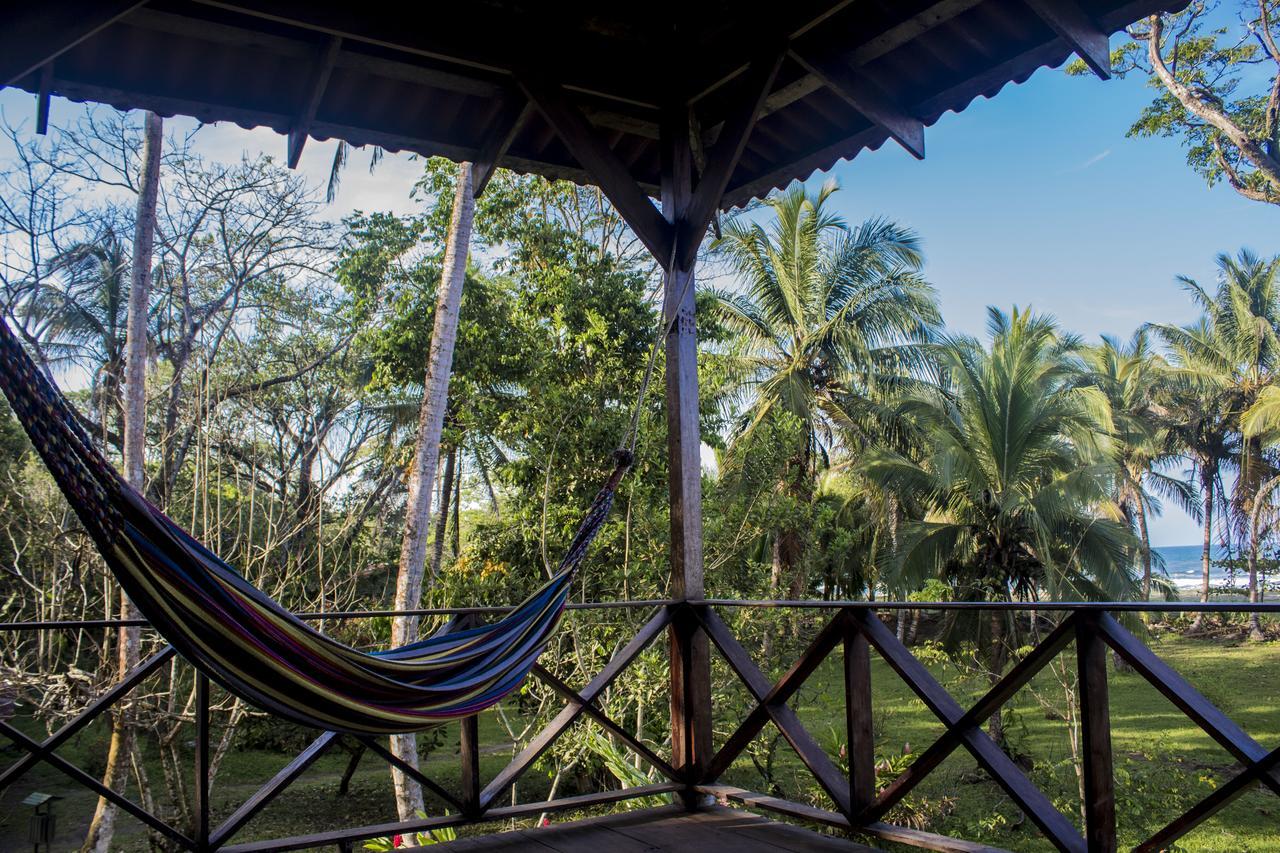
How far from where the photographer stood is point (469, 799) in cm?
237

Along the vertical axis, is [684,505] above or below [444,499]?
below

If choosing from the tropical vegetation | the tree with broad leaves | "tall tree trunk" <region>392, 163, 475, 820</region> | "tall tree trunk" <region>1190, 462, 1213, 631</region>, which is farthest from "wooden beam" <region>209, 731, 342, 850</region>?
"tall tree trunk" <region>1190, 462, 1213, 631</region>

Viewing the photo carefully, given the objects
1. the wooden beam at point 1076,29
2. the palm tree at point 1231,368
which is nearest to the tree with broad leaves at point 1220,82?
the wooden beam at point 1076,29

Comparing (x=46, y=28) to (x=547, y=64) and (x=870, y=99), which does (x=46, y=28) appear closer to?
(x=547, y=64)

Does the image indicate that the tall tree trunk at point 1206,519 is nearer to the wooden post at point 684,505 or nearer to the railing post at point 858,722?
the wooden post at point 684,505

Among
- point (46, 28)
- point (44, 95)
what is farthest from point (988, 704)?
point (44, 95)

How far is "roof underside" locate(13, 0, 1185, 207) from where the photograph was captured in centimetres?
222

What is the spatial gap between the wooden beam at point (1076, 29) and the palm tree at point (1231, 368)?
15911 millimetres

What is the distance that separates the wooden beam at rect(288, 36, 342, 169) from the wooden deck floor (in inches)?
69.6

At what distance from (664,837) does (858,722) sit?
538 millimetres

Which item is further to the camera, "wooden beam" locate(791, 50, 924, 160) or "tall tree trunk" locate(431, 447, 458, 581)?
"tall tree trunk" locate(431, 447, 458, 581)

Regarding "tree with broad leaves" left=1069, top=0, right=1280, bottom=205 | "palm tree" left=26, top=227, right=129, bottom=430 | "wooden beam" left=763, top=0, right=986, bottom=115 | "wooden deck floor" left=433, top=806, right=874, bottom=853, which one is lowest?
"wooden deck floor" left=433, top=806, right=874, bottom=853

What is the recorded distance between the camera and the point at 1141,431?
17.1 metres

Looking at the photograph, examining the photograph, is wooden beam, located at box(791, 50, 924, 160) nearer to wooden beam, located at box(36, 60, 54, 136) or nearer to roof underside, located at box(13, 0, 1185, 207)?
roof underside, located at box(13, 0, 1185, 207)
